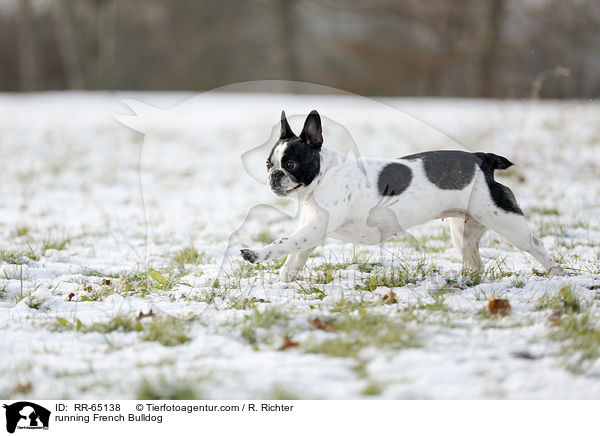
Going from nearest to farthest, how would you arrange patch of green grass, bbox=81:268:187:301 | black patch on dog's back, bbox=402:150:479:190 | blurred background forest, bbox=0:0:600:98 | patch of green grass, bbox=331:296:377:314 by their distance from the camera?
1. patch of green grass, bbox=331:296:377:314
2. black patch on dog's back, bbox=402:150:479:190
3. patch of green grass, bbox=81:268:187:301
4. blurred background forest, bbox=0:0:600:98

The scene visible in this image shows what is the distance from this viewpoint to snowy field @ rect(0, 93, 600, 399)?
8.27ft

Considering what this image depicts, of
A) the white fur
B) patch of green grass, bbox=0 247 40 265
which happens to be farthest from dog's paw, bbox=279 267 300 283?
patch of green grass, bbox=0 247 40 265

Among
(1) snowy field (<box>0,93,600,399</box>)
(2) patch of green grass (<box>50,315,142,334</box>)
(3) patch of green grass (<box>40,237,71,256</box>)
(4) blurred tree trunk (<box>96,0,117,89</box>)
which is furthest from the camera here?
(4) blurred tree trunk (<box>96,0,117,89</box>)

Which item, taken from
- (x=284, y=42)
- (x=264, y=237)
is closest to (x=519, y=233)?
(x=264, y=237)

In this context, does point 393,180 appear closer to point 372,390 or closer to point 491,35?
point 372,390

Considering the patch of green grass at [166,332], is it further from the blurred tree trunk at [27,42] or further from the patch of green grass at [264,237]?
the blurred tree trunk at [27,42]

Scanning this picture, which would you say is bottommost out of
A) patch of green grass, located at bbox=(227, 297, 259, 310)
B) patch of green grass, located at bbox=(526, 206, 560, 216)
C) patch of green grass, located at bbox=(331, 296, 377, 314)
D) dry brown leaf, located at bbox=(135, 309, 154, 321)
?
dry brown leaf, located at bbox=(135, 309, 154, 321)

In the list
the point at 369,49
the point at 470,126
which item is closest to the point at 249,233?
the point at 470,126

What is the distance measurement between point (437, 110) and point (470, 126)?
283cm

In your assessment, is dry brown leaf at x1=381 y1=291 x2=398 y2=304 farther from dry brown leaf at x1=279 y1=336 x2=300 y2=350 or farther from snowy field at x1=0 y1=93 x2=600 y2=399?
dry brown leaf at x1=279 y1=336 x2=300 y2=350

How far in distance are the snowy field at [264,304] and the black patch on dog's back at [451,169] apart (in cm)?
63

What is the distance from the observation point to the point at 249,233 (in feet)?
18.4

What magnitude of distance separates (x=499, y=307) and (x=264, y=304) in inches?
51.0
